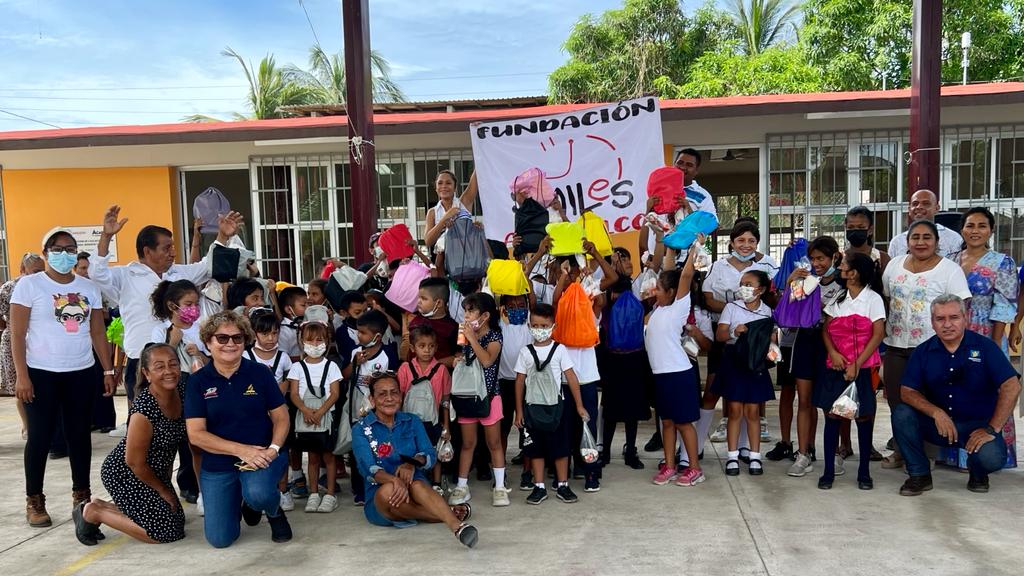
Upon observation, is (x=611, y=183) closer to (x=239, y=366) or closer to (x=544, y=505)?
(x=544, y=505)

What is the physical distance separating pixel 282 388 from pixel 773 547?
2778 mm

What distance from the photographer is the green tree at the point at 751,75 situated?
62.6 ft

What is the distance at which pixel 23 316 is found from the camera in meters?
4.08

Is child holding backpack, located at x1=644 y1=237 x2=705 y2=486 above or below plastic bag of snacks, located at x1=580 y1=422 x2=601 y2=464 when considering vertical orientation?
above

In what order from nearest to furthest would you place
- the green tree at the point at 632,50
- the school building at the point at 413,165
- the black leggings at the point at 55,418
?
1. the black leggings at the point at 55,418
2. the school building at the point at 413,165
3. the green tree at the point at 632,50

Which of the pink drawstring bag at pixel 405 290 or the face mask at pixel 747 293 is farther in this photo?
the pink drawstring bag at pixel 405 290

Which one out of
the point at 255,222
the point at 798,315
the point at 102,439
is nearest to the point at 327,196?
the point at 255,222

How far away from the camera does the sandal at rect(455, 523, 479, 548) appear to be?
11.7ft

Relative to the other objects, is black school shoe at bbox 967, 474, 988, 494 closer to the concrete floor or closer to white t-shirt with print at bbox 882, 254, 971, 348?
the concrete floor

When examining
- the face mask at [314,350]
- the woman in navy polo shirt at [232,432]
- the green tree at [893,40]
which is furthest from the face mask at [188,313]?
the green tree at [893,40]

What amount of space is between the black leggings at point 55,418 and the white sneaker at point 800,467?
4.23 meters

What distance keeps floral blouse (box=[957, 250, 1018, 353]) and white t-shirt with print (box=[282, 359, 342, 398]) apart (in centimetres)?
391

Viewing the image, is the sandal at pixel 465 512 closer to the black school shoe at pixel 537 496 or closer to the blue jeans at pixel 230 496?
the black school shoe at pixel 537 496

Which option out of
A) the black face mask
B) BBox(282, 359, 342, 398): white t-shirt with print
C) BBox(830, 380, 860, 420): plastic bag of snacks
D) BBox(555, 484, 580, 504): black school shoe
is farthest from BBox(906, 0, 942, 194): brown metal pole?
BBox(282, 359, 342, 398): white t-shirt with print
